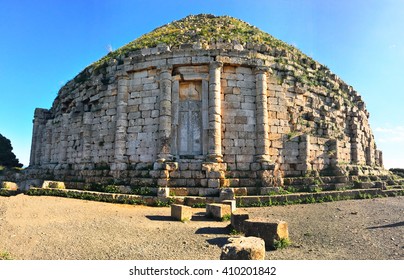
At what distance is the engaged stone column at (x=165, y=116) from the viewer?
12.9m

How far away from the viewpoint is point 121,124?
14078 millimetres

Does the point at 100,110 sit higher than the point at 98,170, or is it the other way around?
the point at 100,110

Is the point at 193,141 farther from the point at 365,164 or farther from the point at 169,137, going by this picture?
the point at 365,164

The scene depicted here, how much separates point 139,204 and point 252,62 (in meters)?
8.33

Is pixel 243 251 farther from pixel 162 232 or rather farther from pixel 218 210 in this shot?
pixel 218 210

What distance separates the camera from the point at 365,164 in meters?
17.9

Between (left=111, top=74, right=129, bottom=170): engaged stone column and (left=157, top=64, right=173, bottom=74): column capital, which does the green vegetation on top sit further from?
(left=111, top=74, right=129, bottom=170): engaged stone column

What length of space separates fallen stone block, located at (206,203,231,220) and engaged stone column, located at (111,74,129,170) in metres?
5.74

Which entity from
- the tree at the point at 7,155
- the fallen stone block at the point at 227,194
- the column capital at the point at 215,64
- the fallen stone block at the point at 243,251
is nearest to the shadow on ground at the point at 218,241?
the fallen stone block at the point at 243,251

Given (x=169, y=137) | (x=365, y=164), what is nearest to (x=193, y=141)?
(x=169, y=137)

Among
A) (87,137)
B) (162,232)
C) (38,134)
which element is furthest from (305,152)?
(38,134)

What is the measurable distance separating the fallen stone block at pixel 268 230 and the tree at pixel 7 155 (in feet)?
80.2

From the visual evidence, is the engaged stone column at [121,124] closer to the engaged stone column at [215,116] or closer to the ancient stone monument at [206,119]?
the ancient stone monument at [206,119]

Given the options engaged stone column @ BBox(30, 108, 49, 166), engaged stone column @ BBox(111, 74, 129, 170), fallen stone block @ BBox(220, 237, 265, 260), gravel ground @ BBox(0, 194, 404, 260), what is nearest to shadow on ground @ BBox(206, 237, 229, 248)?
gravel ground @ BBox(0, 194, 404, 260)
